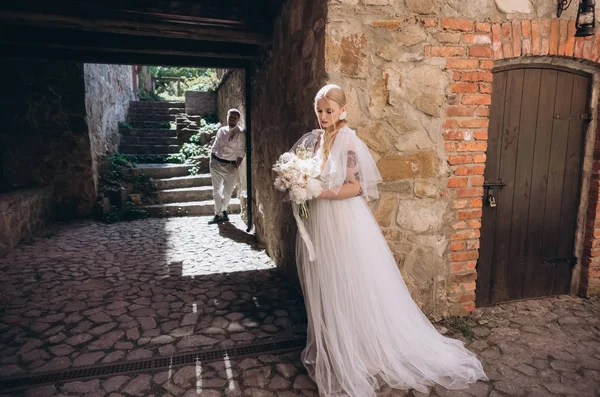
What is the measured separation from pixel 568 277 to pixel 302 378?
2.91m

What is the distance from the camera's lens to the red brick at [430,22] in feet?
9.68

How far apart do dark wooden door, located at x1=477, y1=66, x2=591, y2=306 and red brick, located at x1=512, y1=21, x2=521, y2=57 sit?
0.17 m

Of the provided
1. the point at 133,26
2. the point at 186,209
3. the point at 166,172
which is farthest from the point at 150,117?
the point at 133,26

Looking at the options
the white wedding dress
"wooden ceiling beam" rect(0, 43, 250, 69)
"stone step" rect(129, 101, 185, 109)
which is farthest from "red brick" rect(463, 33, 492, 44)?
"stone step" rect(129, 101, 185, 109)

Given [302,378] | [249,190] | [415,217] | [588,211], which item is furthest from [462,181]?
[249,190]

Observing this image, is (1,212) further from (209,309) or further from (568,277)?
(568,277)

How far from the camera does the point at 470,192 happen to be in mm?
3221

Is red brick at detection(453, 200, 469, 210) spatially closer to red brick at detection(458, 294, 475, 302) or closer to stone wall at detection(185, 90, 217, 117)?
red brick at detection(458, 294, 475, 302)

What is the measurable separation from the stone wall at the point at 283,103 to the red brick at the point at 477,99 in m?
1.20

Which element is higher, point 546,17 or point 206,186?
point 546,17

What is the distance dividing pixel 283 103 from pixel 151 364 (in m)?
2.74

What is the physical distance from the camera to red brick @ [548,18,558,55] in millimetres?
3146

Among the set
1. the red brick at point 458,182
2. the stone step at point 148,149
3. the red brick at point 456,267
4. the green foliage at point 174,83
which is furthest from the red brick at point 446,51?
the green foliage at point 174,83

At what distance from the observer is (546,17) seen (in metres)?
3.16
